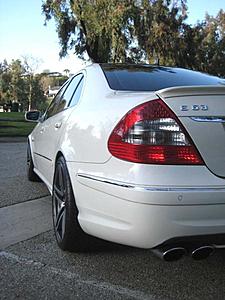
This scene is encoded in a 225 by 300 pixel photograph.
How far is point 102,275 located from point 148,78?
1741 millimetres

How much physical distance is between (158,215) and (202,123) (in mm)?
636

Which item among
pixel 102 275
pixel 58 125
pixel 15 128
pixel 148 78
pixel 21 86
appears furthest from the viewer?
pixel 21 86

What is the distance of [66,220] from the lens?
3432 mm

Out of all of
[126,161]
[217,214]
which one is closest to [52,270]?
[126,161]

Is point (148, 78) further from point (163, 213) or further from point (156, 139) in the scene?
point (163, 213)

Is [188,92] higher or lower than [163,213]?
higher

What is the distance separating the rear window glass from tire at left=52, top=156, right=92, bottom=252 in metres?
0.83

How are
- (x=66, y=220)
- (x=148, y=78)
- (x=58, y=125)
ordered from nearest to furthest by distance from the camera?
(x=66, y=220) → (x=148, y=78) → (x=58, y=125)

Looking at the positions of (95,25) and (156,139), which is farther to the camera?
(95,25)

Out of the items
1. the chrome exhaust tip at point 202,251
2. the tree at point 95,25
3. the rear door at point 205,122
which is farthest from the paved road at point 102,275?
the tree at point 95,25

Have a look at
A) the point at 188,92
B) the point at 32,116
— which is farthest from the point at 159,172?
the point at 32,116

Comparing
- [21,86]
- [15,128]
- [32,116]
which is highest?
[21,86]

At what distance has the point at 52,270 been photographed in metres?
3.22

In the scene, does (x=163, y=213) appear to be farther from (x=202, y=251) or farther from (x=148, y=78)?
(x=148, y=78)
